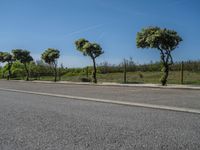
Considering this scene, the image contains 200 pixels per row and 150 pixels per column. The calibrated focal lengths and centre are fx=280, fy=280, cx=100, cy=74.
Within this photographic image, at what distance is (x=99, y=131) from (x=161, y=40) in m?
13.1

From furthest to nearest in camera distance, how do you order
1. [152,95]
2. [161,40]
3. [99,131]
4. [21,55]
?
[21,55], [161,40], [152,95], [99,131]

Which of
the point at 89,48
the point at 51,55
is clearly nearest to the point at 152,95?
the point at 89,48

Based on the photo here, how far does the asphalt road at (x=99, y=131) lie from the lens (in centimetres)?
377

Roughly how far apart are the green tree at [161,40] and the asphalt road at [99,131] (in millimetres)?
10854

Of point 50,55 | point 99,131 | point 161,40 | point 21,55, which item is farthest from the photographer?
point 21,55

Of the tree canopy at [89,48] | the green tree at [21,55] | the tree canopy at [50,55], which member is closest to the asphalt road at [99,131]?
the tree canopy at [89,48]

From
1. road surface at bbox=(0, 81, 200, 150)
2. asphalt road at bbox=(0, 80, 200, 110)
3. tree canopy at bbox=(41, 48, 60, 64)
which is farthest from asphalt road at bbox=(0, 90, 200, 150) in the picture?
tree canopy at bbox=(41, 48, 60, 64)

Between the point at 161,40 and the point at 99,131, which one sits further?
the point at 161,40

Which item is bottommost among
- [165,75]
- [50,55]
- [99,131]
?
[99,131]

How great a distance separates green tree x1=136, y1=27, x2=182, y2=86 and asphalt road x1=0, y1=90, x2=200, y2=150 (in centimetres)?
1085

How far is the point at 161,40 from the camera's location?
16.8 metres

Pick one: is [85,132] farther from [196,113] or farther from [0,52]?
[0,52]

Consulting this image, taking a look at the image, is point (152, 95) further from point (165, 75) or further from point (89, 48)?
point (89, 48)

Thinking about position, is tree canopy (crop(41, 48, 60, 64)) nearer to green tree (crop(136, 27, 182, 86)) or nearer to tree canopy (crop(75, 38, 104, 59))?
tree canopy (crop(75, 38, 104, 59))
